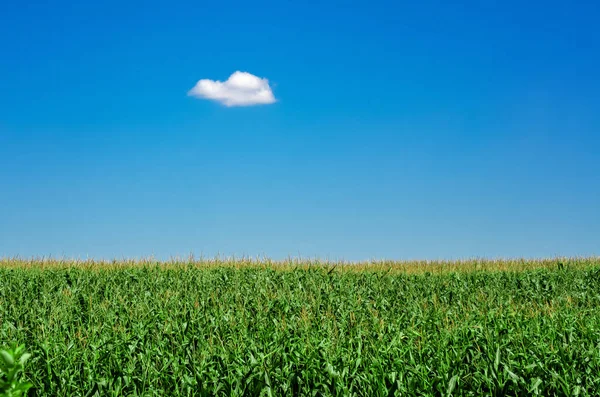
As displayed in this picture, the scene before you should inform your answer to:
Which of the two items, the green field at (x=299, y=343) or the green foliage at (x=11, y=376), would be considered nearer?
the green foliage at (x=11, y=376)

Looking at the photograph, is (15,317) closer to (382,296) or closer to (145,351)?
(145,351)

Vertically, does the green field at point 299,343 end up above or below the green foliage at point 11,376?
below

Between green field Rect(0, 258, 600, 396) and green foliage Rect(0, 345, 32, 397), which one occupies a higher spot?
green foliage Rect(0, 345, 32, 397)

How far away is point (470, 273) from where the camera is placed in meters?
19.4

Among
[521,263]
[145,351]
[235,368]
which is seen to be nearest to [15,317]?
[145,351]

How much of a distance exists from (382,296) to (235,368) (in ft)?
28.1

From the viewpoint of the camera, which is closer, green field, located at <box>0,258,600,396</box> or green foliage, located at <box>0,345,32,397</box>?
green foliage, located at <box>0,345,32,397</box>

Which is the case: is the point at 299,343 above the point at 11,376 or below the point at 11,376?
below

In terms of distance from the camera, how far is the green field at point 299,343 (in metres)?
6.38

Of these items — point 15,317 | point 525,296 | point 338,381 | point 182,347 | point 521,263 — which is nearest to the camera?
point 338,381

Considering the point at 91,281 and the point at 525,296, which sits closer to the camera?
the point at 525,296

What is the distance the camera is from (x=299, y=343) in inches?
292

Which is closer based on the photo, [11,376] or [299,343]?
[11,376]

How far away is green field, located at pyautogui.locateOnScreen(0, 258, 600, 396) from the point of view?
6.38 m
